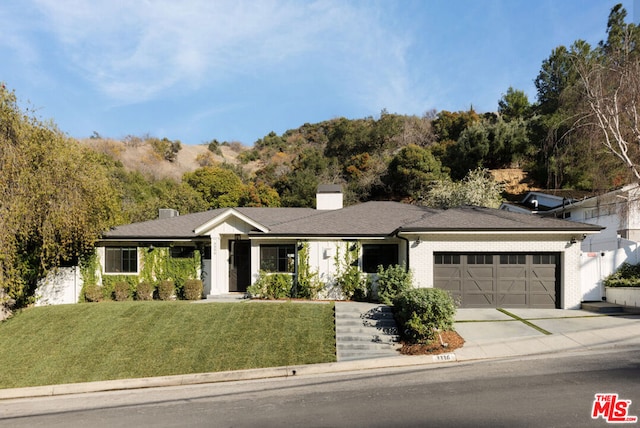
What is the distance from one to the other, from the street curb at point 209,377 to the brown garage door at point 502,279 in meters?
5.41

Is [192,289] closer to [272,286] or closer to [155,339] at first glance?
[272,286]

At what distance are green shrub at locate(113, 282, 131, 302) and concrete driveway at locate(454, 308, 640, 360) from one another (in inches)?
558

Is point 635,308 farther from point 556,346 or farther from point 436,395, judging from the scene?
point 436,395

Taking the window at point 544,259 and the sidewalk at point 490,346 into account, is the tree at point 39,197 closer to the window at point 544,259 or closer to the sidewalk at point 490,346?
the sidewalk at point 490,346

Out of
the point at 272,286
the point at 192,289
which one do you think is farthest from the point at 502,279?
the point at 192,289

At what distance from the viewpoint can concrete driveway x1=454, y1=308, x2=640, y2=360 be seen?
11.1 metres

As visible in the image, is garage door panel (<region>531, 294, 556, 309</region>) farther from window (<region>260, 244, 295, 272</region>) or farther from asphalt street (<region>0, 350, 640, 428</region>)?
window (<region>260, 244, 295, 272</region>)

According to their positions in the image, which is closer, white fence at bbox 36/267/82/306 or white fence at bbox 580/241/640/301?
white fence at bbox 580/241/640/301

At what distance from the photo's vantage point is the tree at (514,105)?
154 ft

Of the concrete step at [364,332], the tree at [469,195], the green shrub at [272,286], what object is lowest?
the concrete step at [364,332]

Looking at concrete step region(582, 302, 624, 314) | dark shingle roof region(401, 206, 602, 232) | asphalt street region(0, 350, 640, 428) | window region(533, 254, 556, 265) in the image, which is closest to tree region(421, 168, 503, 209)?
dark shingle roof region(401, 206, 602, 232)

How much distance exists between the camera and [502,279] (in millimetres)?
15820

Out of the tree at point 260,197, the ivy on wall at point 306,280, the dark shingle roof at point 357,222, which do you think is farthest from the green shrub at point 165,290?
the tree at point 260,197

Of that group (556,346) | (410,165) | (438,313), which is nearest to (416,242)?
Result: (438,313)
